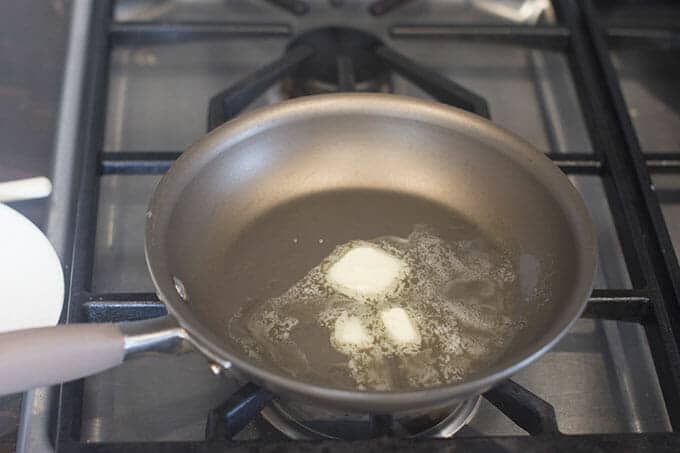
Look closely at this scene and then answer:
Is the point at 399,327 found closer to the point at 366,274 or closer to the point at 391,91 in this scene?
the point at 366,274

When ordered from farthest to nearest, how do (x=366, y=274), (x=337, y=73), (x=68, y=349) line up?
(x=337, y=73) < (x=366, y=274) < (x=68, y=349)

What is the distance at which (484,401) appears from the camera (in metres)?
0.47

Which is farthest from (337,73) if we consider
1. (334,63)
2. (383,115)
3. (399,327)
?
(399,327)

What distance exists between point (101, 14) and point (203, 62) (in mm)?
95

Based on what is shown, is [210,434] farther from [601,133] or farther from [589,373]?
[601,133]

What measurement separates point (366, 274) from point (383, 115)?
0.38ft

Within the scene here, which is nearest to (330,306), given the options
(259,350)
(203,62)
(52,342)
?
(259,350)

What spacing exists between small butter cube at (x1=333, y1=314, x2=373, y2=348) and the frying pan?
0.15ft

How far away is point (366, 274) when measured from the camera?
483mm

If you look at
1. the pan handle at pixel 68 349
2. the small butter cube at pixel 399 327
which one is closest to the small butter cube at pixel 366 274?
the small butter cube at pixel 399 327

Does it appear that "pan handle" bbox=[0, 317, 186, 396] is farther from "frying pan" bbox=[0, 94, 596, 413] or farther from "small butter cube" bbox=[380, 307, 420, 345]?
"small butter cube" bbox=[380, 307, 420, 345]

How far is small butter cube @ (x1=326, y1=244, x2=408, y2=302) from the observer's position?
48 centimetres

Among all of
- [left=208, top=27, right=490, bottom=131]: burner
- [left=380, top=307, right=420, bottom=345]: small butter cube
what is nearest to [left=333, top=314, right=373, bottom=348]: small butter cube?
[left=380, top=307, right=420, bottom=345]: small butter cube

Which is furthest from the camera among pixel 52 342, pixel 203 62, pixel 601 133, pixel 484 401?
pixel 203 62
